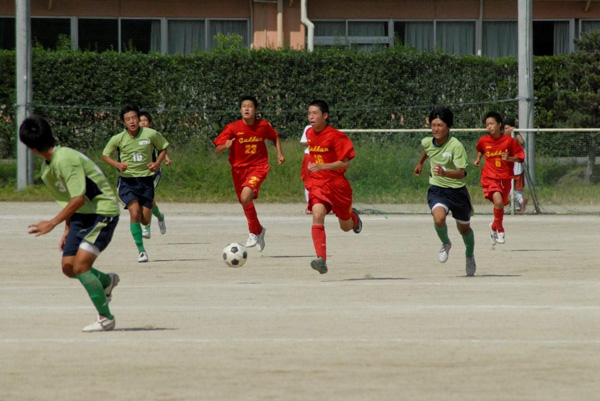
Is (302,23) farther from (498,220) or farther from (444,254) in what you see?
(444,254)

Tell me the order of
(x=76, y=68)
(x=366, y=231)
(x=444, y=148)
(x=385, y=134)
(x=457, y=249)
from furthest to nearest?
(x=76, y=68)
(x=385, y=134)
(x=366, y=231)
(x=457, y=249)
(x=444, y=148)

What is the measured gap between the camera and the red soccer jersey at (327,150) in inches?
490

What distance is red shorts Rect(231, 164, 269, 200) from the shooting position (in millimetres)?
14883

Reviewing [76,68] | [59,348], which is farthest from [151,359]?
[76,68]

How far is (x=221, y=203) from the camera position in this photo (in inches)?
975

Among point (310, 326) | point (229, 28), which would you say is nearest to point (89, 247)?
point (310, 326)

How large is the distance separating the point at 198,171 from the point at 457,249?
35.0ft

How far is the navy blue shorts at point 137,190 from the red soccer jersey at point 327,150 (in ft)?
9.05

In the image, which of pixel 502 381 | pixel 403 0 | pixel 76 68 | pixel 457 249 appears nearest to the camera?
pixel 502 381

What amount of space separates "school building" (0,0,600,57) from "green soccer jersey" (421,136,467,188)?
18.0 metres

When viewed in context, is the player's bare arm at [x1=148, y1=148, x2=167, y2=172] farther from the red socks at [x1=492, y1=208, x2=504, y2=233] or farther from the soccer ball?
the red socks at [x1=492, y1=208, x2=504, y2=233]

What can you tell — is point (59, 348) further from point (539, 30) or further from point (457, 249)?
point (539, 30)

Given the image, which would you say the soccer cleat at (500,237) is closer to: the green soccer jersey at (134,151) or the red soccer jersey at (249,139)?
the red soccer jersey at (249,139)

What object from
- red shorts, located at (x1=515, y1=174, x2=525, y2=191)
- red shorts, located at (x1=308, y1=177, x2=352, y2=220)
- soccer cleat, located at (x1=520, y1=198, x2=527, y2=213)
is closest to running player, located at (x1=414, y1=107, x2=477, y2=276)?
red shorts, located at (x1=308, y1=177, x2=352, y2=220)
